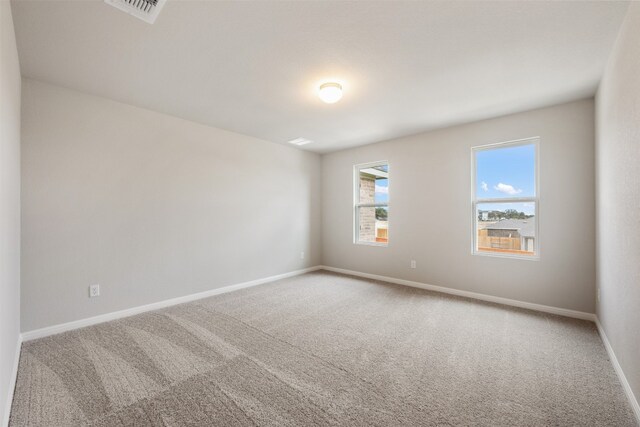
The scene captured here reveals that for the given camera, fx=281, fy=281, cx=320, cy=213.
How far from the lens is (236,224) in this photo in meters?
4.41

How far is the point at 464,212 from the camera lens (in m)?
4.04

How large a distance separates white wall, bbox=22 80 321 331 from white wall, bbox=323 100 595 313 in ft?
4.93

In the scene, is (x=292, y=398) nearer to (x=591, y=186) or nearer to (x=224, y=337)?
(x=224, y=337)

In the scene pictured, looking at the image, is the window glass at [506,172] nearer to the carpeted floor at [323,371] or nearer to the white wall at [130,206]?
→ the carpeted floor at [323,371]

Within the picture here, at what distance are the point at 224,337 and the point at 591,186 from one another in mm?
4227

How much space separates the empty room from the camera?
5.87 feet

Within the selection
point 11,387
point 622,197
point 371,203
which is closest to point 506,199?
point 622,197

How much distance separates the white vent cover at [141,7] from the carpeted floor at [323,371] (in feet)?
8.19

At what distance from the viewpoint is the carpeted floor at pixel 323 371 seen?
1.66 meters

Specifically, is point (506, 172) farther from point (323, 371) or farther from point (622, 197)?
point (323, 371)

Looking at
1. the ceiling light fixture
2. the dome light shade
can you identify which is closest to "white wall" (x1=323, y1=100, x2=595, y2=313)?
the ceiling light fixture

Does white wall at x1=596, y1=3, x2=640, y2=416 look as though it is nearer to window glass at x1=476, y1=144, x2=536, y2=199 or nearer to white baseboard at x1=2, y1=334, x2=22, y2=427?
window glass at x1=476, y1=144, x2=536, y2=199

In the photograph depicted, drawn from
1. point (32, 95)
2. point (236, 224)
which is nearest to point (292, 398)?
point (236, 224)

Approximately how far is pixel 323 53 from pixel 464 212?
3.00m
